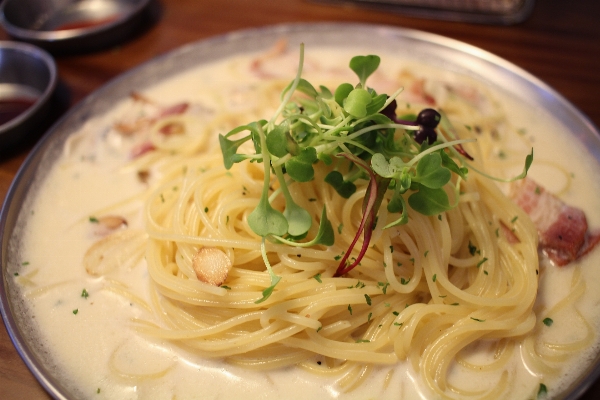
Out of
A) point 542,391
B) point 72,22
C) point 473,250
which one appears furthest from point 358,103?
point 72,22

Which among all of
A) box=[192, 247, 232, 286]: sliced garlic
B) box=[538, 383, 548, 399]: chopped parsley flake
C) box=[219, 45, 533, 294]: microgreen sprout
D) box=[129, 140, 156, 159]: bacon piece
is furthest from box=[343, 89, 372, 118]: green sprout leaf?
box=[129, 140, 156, 159]: bacon piece

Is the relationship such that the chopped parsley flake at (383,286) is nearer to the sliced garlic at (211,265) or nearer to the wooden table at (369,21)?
the sliced garlic at (211,265)

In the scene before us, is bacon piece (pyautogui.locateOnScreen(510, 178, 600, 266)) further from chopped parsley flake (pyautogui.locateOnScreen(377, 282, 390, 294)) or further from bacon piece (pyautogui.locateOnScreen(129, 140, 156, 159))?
bacon piece (pyautogui.locateOnScreen(129, 140, 156, 159))

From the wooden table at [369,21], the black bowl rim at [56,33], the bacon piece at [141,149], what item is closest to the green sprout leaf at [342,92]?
the bacon piece at [141,149]

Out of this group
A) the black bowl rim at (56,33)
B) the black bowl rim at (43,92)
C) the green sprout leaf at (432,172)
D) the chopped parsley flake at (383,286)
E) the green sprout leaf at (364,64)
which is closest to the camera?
the green sprout leaf at (432,172)

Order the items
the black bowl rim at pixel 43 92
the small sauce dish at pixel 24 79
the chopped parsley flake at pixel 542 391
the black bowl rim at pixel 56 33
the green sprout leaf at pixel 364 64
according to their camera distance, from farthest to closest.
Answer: the black bowl rim at pixel 56 33 → the small sauce dish at pixel 24 79 → the black bowl rim at pixel 43 92 → the green sprout leaf at pixel 364 64 → the chopped parsley flake at pixel 542 391

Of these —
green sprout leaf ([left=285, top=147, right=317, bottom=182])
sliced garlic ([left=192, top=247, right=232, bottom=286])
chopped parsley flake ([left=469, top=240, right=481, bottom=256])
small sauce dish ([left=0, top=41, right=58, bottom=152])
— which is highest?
green sprout leaf ([left=285, top=147, right=317, bottom=182])

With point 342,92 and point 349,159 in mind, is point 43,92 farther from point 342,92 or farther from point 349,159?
point 349,159
